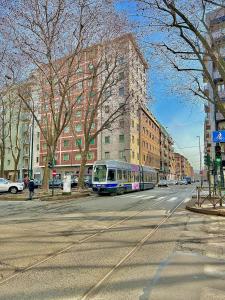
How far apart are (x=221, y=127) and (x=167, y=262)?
141 feet

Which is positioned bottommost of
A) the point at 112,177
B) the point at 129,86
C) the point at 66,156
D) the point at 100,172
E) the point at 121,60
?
the point at 112,177

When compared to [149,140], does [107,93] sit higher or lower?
higher

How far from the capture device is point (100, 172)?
1240 inches

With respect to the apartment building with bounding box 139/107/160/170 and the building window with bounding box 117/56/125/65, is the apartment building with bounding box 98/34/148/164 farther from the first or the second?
the apartment building with bounding box 139/107/160/170

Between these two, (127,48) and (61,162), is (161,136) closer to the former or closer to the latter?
(61,162)

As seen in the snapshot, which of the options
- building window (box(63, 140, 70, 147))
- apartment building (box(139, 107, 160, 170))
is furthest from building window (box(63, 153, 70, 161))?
apartment building (box(139, 107, 160, 170))

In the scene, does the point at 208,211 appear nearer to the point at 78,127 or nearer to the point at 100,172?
the point at 100,172

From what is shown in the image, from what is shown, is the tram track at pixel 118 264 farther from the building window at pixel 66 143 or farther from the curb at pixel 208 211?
the building window at pixel 66 143

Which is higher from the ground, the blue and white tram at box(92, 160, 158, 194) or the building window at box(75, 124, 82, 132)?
the building window at box(75, 124, 82, 132)

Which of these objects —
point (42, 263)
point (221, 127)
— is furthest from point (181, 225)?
point (221, 127)

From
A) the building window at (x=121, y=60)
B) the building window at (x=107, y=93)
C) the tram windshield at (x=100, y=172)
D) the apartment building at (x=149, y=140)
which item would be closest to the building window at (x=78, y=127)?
the apartment building at (x=149, y=140)

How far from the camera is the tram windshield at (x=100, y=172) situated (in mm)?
31312

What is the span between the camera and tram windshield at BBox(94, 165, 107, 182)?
31.3 metres

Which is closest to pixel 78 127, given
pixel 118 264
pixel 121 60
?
pixel 121 60
